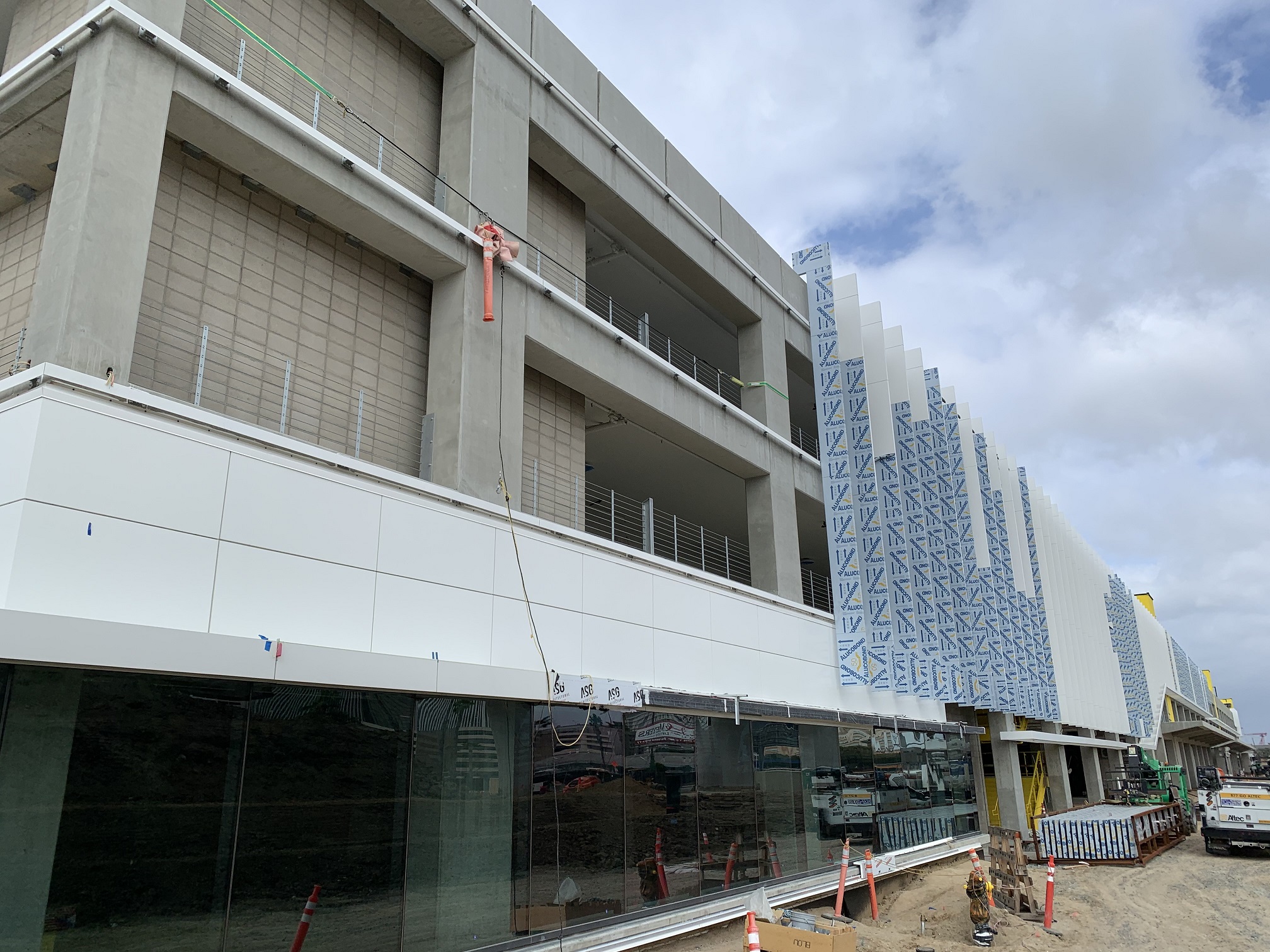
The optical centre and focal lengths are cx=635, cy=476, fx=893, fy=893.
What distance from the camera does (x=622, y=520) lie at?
2641 cm

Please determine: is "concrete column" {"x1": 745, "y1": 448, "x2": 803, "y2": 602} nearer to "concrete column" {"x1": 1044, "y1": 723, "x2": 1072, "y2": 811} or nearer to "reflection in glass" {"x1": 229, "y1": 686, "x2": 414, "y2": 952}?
"reflection in glass" {"x1": 229, "y1": 686, "x2": 414, "y2": 952}

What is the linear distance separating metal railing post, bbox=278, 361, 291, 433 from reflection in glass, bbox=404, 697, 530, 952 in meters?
4.00

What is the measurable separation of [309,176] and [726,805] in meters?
12.5

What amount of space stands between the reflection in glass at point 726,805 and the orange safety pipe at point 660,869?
1.16m

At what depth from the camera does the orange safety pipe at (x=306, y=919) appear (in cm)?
917

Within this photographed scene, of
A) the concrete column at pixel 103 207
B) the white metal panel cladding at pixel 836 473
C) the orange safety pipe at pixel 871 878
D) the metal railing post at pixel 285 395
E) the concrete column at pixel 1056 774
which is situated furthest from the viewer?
the concrete column at pixel 1056 774

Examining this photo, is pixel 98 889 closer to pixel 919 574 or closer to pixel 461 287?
pixel 461 287

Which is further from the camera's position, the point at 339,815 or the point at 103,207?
the point at 339,815

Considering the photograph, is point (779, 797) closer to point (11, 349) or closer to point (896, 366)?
point (896, 366)

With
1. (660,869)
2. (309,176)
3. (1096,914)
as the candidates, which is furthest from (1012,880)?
(309,176)

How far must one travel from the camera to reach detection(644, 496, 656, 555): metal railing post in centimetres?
1727

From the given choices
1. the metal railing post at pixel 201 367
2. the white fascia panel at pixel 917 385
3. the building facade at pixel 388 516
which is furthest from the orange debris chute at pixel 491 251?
the white fascia panel at pixel 917 385

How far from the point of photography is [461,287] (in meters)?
13.8

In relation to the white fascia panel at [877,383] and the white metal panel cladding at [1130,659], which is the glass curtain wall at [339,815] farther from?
the white metal panel cladding at [1130,659]
